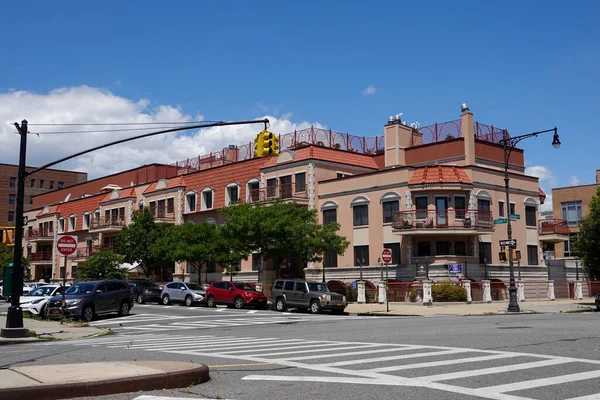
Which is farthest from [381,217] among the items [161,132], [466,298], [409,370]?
[409,370]

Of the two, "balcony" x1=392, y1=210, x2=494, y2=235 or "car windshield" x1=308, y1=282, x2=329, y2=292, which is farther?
"balcony" x1=392, y1=210, x2=494, y2=235

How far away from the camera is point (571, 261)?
178 ft

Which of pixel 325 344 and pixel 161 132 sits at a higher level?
pixel 161 132

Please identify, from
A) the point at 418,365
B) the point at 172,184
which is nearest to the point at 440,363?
the point at 418,365

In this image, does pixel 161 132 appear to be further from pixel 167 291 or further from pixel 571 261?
pixel 571 261

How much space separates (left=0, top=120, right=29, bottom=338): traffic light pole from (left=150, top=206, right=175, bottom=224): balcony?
38144 millimetres

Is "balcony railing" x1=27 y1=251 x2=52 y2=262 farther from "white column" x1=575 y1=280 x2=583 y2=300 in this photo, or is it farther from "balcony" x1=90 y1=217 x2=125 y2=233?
"white column" x1=575 y1=280 x2=583 y2=300

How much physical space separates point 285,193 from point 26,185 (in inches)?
2445

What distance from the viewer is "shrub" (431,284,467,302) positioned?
3759 centimetres

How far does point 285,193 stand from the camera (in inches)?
1887

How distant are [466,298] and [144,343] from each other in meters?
25.1

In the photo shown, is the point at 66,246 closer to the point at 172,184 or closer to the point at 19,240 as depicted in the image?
the point at 19,240

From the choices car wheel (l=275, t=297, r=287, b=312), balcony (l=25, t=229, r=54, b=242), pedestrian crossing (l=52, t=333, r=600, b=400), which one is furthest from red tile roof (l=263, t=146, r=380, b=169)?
balcony (l=25, t=229, r=54, b=242)

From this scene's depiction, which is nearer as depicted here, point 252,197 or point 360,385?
point 360,385
